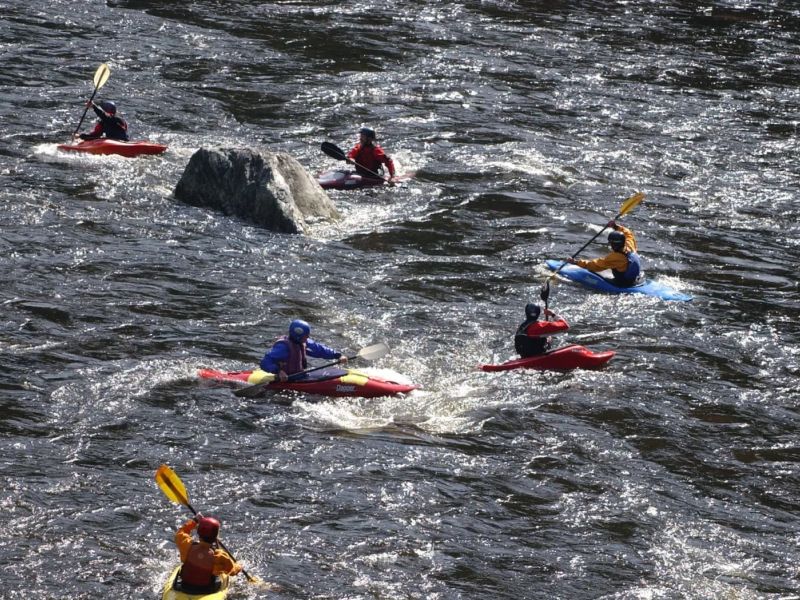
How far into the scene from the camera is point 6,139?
65.2ft

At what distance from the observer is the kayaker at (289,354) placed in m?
13.2

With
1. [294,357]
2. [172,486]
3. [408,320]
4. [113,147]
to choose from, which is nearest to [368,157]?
[113,147]

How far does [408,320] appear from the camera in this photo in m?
15.1

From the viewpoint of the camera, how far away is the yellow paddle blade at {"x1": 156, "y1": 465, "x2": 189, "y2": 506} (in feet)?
32.2

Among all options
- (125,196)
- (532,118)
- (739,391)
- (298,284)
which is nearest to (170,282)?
(298,284)

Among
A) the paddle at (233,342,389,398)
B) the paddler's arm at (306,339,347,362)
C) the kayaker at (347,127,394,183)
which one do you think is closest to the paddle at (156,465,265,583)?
the paddle at (233,342,389,398)

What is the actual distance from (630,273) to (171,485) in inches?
344

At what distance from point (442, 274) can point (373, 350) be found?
3.56 m

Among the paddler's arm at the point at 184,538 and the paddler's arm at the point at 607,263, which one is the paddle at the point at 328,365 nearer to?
the paddler's arm at the point at 184,538

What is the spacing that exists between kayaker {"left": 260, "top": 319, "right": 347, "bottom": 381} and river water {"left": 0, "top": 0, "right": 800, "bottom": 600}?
17.0 inches

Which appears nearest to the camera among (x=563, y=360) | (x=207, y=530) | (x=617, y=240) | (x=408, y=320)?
(x=207, y=530)

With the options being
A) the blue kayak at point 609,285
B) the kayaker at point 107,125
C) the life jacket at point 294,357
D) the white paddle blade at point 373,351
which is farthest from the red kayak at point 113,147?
the white paddle blade at point 373,351

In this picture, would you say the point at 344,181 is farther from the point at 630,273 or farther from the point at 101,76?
the point at 630,273

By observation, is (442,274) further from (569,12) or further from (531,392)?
(569,12)
